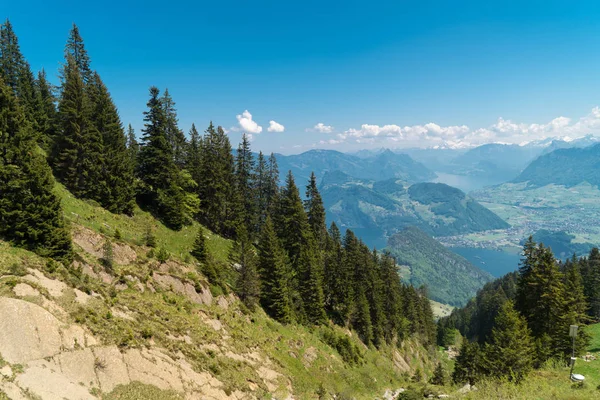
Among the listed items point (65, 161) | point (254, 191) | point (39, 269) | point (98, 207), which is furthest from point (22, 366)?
point (254, 191)

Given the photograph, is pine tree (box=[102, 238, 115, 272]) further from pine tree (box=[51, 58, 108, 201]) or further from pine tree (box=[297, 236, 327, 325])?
pine tree (box=[297, 236, 327, 325])

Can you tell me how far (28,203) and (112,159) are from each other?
55.2 ft

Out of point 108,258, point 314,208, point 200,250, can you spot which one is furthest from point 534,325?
point 108,258

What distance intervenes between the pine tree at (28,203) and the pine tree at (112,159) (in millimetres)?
12934

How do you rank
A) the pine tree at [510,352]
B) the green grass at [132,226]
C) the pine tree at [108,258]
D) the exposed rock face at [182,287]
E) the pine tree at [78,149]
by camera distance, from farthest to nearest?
1. the pine tree at [78,149]
2. the green grass at [132,226]
3. the pine tree at [510,352]
4. the exposed rock face at [182,287]
5. the pine tree at [108,258]

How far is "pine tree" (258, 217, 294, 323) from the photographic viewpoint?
1425 inches

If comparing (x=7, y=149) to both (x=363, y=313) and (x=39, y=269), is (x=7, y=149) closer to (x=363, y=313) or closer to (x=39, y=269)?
(x=39, y=269)

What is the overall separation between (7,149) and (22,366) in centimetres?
1667

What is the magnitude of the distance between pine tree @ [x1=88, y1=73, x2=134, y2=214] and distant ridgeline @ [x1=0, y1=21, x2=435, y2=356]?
0.40 feet

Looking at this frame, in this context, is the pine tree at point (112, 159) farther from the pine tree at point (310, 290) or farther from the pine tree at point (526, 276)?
the pine tree at point (526, 276)

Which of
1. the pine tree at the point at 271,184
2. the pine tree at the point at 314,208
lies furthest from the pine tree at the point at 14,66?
the pine tree at the point at 314,208

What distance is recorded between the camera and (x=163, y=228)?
37.5 m

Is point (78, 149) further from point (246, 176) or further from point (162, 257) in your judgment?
point (246, 176)

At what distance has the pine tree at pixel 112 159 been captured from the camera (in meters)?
34.1
